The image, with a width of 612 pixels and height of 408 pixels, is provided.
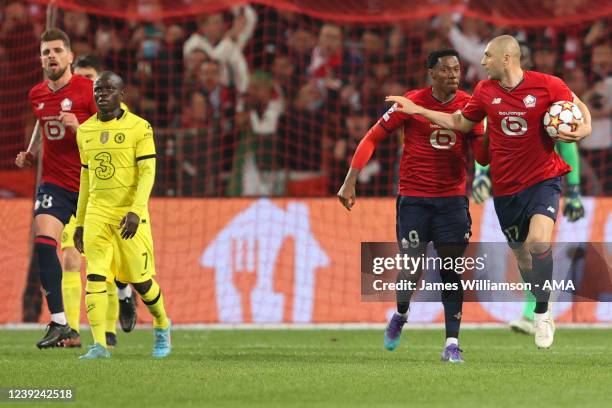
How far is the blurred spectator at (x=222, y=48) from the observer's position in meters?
15.7

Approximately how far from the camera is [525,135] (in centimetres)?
929

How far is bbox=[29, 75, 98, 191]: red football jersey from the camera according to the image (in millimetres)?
10727

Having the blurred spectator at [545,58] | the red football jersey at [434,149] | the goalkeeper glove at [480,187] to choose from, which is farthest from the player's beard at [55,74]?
the blurred spectator at [545,58]

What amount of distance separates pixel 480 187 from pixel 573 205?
34.6 inches

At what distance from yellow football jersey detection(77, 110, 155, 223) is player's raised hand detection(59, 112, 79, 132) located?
1070mm

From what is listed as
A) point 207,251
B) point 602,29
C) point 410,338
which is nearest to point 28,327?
point 207,251

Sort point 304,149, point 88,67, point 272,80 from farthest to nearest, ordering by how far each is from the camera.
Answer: point 272,80 < point 304,149 < point 88,67

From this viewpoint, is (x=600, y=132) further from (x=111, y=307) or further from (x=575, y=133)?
(x=111, y=307)

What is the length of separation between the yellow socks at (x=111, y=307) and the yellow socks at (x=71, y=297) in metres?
0.36

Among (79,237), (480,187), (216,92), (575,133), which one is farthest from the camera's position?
(216,92)

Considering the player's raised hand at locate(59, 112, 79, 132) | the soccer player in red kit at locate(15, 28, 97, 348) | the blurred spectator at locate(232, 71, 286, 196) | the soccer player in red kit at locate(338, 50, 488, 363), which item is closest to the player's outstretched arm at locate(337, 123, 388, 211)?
the soccer player in red kit at locate(338, 50, 488, 363)

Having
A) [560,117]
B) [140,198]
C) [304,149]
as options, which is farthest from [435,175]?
[304,149]

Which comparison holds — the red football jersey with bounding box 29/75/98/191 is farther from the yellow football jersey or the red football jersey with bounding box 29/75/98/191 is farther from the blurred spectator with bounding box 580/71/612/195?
the blurred spectator with bounding box 580/71/612/195

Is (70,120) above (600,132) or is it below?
below
